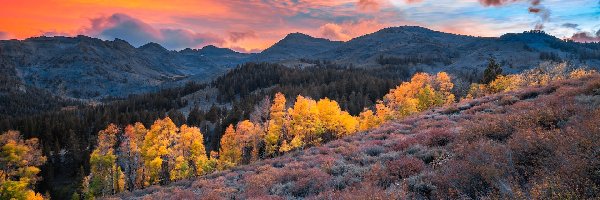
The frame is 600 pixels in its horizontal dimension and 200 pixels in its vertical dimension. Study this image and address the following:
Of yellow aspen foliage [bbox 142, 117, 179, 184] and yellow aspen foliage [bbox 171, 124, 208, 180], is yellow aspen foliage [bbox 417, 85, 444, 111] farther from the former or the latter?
yellow aspen foliage [bbox 142, 117, 179, 184]

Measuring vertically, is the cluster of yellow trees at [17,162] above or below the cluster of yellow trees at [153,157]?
above

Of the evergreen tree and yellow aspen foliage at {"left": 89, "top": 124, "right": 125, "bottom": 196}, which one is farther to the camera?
the evergreen tree

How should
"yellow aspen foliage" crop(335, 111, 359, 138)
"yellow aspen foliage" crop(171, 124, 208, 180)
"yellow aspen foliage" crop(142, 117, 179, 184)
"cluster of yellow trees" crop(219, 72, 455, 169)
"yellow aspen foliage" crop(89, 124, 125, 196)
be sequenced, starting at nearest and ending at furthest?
1. "yellow aspen foliage" crop(142, 117, 179, 184)
2. "yellow aspen foliage" crop(171, 124, 208, 180)
3. "cluster of yellow trees" crop(219, 72, 455, 169)
4. "yellow aspen foliage" crop(89, 124, 125, 196)
5. "yellow aspen foliage" crop(335, 111, 359, 138)

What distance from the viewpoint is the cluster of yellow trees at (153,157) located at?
63219mm

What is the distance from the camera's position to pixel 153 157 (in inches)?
2514

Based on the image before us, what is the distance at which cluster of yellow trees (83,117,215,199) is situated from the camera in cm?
6322

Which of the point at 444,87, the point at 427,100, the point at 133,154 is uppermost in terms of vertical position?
the point at 444,87

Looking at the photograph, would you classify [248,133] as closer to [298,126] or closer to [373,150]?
[298,126]

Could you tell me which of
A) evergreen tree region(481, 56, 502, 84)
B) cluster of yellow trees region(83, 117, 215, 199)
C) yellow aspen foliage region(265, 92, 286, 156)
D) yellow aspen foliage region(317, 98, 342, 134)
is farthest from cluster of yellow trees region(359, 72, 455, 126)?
cluster of yellow trees region(83, 117, 215, 199)

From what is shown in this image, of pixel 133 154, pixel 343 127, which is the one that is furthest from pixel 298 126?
pixel 133 154

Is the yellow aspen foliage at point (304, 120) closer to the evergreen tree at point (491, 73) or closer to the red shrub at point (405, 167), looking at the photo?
the evergreen tree at point (491, 73)

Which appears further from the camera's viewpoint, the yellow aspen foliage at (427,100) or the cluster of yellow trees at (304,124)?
the yellow aspen foliage at (427,100)

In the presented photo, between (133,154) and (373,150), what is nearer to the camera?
(373,150)

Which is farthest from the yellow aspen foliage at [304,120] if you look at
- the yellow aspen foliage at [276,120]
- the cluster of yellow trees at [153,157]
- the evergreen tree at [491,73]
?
the evergreen tree at [491,73]
